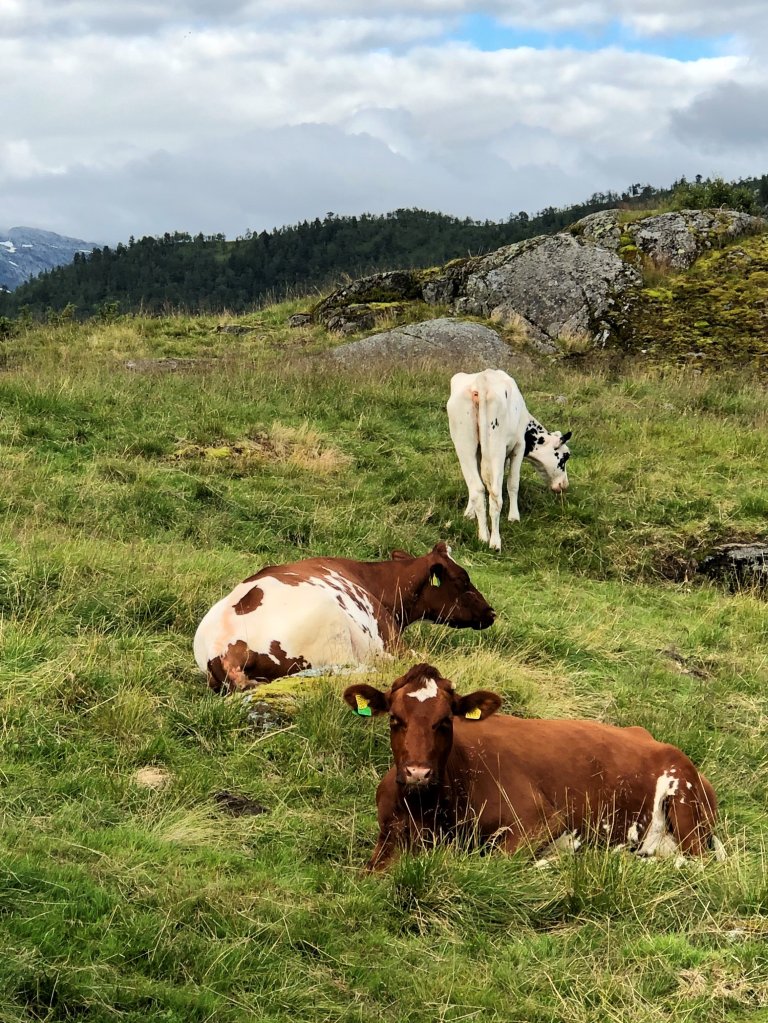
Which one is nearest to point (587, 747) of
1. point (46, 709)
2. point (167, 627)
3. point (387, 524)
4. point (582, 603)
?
point (46, 709)

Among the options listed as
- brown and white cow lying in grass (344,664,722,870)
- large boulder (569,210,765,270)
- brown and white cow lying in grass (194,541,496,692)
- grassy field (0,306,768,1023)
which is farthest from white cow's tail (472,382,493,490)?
large boulder (569,210,765,270)

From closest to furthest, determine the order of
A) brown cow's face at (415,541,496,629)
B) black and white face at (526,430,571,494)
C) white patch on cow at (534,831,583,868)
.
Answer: white patch on cow at (534,831,583,868)
brown cow's face at (415,541,496,629)
black and white face at (526,430,571,494)

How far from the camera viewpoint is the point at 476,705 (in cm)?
523

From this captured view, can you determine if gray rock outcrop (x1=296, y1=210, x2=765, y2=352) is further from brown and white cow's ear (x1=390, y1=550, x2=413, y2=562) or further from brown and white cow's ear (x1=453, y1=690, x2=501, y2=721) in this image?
brown and white cow's ear (x1=453, y1=690, x2=501, y2=721)

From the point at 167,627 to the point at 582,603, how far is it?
14.6 feet

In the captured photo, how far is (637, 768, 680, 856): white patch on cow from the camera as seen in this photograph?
523 cm

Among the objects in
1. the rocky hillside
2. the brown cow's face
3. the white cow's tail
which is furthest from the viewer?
the rocky hillside

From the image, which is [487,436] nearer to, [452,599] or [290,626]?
[452,599]

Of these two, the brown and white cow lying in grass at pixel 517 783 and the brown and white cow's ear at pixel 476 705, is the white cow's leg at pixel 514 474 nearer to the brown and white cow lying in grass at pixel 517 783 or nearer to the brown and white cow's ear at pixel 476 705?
the brown and white cow lying in grass at pixel 517 783

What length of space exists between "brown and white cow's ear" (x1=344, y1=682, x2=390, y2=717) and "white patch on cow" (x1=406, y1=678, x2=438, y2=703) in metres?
0.25

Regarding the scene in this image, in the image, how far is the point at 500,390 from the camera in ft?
40.8

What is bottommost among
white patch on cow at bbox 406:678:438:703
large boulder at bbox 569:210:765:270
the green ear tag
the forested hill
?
the green ear tag

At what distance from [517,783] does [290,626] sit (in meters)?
2.38

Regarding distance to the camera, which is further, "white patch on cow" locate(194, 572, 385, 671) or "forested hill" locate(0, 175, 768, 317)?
"forested hill" locate(0, 175, 768, 317)
